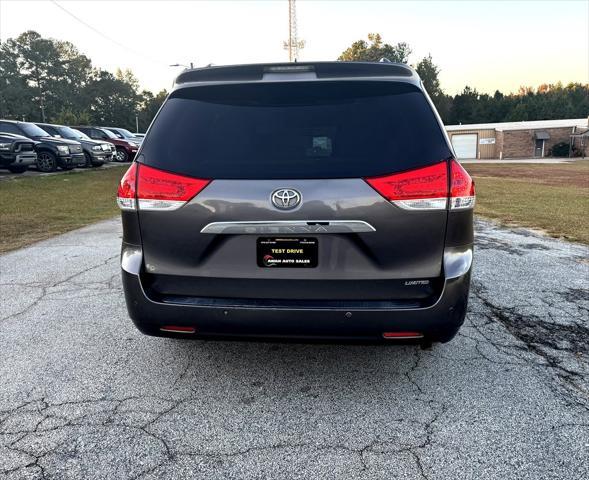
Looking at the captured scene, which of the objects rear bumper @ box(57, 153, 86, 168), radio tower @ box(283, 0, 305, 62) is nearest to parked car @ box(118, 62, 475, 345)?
rear bumper @ box(57, 153, 86, 168)

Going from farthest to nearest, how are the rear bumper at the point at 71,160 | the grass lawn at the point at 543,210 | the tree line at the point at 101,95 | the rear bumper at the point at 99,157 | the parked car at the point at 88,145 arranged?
the tree line at the point at 101,95, the rear bumper at the point at 99,157, the parked car at the point at 88,145, the rear bumper at the point at 71,160, the grass lawn at the point at 543,210

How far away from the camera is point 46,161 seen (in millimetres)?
18094

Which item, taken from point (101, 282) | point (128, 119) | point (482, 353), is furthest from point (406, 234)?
point (128, 119)

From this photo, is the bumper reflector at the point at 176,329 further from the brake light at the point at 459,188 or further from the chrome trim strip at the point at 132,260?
the brake light at the point at 459,188

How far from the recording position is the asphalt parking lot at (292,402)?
7.35 feet

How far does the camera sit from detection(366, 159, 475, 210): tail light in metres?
2.45

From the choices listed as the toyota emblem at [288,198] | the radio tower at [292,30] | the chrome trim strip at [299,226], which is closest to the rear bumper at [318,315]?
the chrome trim strip at [299,226]

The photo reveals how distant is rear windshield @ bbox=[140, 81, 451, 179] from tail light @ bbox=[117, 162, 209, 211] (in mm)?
52

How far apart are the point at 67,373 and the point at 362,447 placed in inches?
78.5

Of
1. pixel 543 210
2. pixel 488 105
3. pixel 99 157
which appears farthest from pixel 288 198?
pixel 488 105

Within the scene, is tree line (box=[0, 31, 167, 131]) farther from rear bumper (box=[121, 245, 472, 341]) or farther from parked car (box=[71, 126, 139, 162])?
rear bumper (box=[121, 245, 472, 341])

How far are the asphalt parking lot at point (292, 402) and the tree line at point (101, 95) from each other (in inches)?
2954

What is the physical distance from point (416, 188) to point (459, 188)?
0.24m

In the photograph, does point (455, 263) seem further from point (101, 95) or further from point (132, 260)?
point (101, 95)
